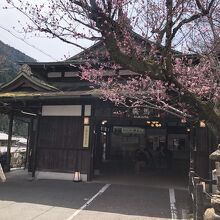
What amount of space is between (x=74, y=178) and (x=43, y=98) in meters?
3.87

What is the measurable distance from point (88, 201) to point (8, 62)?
34.5m

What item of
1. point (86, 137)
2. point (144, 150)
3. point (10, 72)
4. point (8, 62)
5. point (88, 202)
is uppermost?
point (10, 72)

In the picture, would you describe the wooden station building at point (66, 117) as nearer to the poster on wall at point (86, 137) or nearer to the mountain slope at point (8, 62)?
the poster on wall at point (86, 137)

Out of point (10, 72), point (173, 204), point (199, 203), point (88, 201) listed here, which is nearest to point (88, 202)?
point (88, 201)

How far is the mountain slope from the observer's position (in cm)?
3002

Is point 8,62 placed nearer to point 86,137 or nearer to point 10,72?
point 10,72

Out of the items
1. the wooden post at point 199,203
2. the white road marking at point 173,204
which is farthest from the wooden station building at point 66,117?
the wooden post at point 199,203

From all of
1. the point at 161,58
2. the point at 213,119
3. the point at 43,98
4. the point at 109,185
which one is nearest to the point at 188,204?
the point at 109,185

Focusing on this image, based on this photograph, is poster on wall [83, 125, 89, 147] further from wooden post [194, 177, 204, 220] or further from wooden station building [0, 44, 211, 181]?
wooden post [194, 177, 204, 220]

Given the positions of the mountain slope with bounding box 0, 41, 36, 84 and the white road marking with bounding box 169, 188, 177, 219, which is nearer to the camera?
the white road marking with bounding box 169, 188, 177, 219

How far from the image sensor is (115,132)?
99.9ft

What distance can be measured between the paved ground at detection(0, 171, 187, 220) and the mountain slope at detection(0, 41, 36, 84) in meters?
8.37

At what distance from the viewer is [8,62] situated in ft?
146

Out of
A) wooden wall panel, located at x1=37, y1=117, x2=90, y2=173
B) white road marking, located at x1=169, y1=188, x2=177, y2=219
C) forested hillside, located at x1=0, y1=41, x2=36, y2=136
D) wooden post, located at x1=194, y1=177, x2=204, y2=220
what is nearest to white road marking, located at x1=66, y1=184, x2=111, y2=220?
wooden wall panel, located at x1=37, y1=117, x2=90, y2=173
